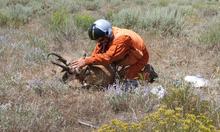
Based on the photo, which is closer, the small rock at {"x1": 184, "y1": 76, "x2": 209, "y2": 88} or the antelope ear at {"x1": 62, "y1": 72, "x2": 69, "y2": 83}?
the small rock at {"x1": 184, "y1": 76, "x2": 209, "y2": 88}

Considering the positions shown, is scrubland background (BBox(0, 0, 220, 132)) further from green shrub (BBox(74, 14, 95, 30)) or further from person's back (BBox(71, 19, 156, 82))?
person's back (BBox(71, 19, 156, 82))

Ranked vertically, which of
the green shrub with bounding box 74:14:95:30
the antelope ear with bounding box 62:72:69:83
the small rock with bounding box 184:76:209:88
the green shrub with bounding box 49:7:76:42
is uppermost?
the antelope ear with bounding box 62:72:69:83

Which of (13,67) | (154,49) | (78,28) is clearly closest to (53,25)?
(78,28)

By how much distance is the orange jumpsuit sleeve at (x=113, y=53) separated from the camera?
6820 millimetres

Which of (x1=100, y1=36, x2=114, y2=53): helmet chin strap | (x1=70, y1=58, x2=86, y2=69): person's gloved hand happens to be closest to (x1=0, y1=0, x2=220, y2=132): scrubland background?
(x1=70, y1=58, x2=86, y2=69): person's gloved hand

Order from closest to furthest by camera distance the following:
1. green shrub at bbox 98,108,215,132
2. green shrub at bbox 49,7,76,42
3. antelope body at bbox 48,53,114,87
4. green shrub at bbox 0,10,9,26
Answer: green shrub at bbox 98,108,215,132
antelope body at bbox 48,53,114,87
green shrub at bbox 49,7,76,42
green shrub at bbox 0,10,9,26

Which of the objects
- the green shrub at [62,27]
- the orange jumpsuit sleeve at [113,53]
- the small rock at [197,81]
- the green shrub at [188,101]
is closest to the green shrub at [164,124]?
the green shrub at [188,101]

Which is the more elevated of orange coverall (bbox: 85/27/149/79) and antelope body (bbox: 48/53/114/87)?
orange coverall (bbox: 85/27/149/79)

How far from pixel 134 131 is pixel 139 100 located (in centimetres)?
201

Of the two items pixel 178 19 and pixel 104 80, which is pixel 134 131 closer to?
pixel 104 80

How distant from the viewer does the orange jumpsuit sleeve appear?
682cm

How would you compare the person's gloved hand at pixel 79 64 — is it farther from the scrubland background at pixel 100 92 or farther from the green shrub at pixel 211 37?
the green shrub at pixel 211 37

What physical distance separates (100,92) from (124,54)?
0.67m

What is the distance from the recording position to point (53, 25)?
1102cm
